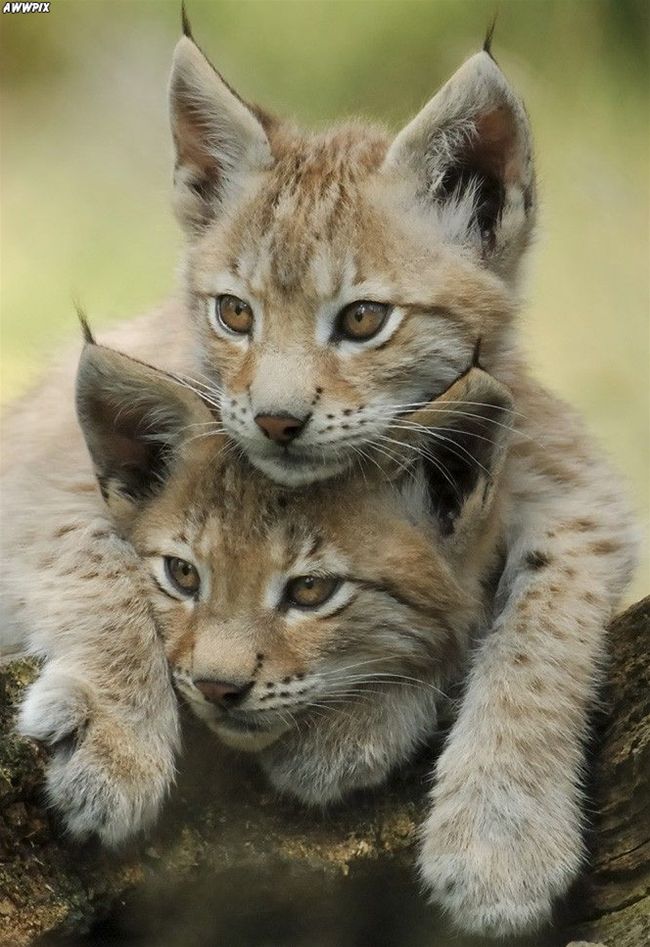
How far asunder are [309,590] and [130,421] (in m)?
0.43

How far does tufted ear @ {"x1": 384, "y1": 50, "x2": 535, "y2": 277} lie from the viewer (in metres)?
2.20

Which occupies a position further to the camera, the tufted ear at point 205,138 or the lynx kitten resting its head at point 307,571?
the tufted ear at point 205,138

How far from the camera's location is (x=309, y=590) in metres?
2.04

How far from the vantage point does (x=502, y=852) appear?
196 cm

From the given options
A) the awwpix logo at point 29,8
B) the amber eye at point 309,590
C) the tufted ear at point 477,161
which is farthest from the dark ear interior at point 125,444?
the awwpix logo at point 29,8

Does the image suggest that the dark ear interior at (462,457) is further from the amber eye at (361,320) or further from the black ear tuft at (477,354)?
the amber eye at (361,320)

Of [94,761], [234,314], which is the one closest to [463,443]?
[234,314]

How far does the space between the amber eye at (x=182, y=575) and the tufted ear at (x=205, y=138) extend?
73 centimetres

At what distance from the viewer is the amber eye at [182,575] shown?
2.09 meters

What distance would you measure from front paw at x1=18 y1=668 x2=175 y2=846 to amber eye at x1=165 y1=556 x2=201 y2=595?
0.73 ft

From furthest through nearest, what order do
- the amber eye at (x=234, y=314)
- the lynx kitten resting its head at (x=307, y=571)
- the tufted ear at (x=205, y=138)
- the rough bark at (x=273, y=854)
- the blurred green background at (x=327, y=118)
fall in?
1. the blurred green background at (x=327, y=118)
2. the tufted ear at (x=205, y=138)
3. the amber eye at (x=234, y=314)
4. the lynx kitten resting its head at (x=307, y=571)
5. the rough bark at (x=273, y=854)

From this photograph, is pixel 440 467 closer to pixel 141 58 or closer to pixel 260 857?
pixel 260 857

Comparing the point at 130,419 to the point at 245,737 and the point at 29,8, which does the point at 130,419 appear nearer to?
the point at 245,737

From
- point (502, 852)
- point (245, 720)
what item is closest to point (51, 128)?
point (245, 720)
